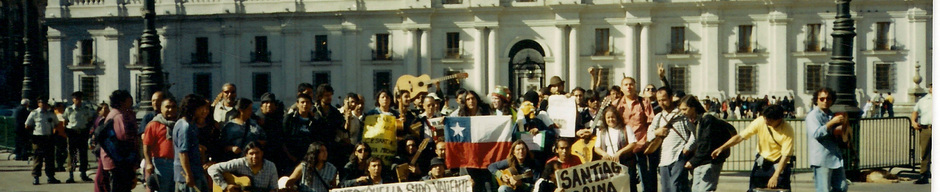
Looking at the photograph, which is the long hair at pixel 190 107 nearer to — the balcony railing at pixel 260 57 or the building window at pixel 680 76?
the building window at pixel 680 76

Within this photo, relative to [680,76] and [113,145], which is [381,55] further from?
[113,145]

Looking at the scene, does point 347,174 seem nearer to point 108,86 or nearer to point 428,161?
point 428,161

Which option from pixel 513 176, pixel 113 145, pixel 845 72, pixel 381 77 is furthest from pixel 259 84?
pixel 513 176

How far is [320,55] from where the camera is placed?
55.3m

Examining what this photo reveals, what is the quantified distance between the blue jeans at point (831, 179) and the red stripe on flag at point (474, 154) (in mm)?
3075

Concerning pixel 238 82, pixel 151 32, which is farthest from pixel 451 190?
pixel 238 82

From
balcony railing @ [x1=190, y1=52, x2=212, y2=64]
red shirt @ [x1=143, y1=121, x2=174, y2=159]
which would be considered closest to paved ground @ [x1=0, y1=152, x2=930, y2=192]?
red shirt @ [x1=143, y1=121, x2=174, y2=159]

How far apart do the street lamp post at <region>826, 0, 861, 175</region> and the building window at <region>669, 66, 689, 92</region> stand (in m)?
37.7

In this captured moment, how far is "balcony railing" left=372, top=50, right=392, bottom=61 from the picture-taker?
2158 inches

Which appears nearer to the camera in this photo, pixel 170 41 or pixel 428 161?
pixel 428 161

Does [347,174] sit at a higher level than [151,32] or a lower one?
lower

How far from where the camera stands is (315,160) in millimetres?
10992

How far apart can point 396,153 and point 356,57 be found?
43.1 meters

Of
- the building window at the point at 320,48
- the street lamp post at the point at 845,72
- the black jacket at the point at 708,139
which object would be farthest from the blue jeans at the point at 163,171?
the building window at the point at 320,48
